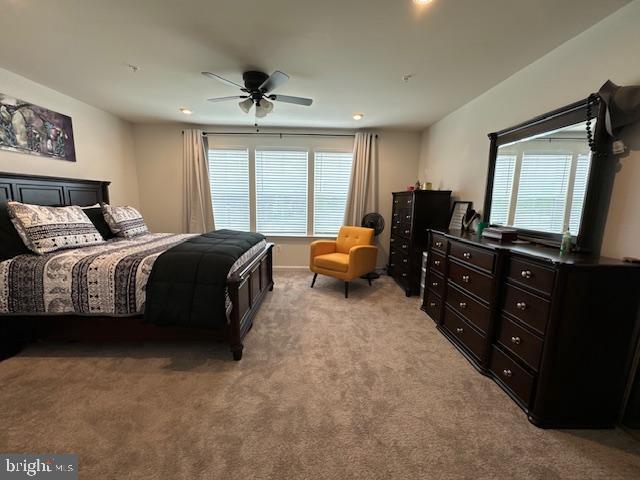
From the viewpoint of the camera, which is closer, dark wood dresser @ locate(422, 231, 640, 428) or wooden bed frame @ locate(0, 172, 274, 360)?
dark wood dresser @ locate(422, 231, 640, 428)

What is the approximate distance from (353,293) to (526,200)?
7.26ft

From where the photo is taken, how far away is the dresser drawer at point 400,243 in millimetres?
3738

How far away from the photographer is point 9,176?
2447 mm

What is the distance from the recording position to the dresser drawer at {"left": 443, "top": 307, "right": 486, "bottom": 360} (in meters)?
2.02

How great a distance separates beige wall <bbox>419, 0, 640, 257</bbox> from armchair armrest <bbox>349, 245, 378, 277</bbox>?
4.53 feet

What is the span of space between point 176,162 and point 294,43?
3.27 m

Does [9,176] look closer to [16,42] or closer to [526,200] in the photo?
[16,42]

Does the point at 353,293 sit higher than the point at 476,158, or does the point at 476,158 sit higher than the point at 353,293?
the point at 476,158

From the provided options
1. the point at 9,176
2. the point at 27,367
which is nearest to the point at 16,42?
the point at 9,176

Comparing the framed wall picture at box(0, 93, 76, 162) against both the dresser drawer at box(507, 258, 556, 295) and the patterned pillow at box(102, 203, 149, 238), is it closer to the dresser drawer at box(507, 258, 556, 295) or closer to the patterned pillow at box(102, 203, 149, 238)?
the patterned pillow at box(102, 203, 149, 238)

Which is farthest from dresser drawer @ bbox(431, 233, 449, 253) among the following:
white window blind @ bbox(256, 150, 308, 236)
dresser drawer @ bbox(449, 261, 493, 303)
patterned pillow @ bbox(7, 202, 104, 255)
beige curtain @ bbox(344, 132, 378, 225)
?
patterned pillow @ bbox(7, 202, 104, 255)

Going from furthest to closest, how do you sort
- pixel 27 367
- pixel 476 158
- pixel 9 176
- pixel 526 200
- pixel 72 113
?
pixel 72 113 → pixel 476 158 → pixel 9 176 → pixel 526 200 → pixel 27 367

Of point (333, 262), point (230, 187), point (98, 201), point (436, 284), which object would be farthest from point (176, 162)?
point (436, 284)

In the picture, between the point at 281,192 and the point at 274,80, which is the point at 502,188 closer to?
the point at 274,80
